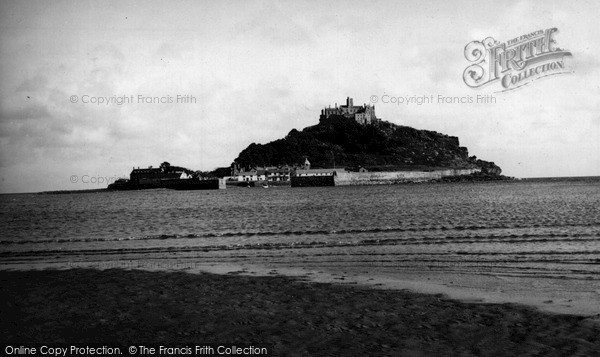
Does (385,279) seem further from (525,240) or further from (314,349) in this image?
(525,240)

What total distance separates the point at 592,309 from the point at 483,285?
10.6 feet

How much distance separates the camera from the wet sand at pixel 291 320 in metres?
8.84

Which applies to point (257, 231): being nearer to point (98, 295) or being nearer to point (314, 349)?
point (98, 295)

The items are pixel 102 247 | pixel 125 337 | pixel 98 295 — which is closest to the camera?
pixel 125 337

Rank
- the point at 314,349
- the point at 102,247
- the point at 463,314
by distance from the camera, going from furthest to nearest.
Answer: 1. the point at 102,247
2. the point at 463,314
3. the point at 314,349

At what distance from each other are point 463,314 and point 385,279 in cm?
459

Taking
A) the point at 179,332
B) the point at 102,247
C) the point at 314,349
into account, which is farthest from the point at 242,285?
the point at 102,247

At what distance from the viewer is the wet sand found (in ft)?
29.0

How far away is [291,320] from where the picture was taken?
10.6 meters

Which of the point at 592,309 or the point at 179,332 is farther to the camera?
the point at 592,309

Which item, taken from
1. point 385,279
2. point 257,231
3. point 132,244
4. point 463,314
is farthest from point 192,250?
point 463,314

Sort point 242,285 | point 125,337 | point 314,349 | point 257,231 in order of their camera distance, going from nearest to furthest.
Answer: point 314,349
point 125,337
point 242,285
point 257,231

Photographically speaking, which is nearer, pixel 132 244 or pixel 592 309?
pixel 592 309

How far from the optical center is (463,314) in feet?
35.2
